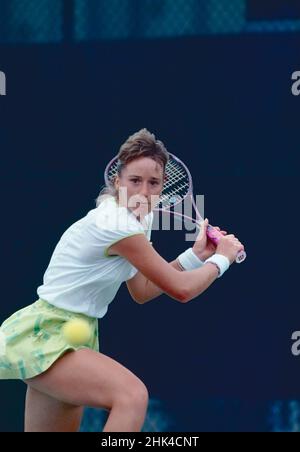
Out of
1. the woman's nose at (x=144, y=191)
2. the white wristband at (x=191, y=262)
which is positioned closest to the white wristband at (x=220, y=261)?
the white wristband at (x=191, y=262)

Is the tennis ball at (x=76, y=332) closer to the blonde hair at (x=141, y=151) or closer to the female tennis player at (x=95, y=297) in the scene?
the female tennis player at (x=95, y=297)

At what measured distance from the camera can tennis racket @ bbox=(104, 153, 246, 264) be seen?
3.18 m

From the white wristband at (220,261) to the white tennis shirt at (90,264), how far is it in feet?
0.68

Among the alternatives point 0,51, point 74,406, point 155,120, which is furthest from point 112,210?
point 0,51

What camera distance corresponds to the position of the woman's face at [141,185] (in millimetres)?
3023

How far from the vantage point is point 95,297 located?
3.02 meters

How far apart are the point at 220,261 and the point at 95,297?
1.15 feet

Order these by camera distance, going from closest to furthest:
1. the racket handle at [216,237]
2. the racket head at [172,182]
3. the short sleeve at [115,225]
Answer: the short sleeve at [115,225], the racket handle at [216,237], the racket head at [172,182]

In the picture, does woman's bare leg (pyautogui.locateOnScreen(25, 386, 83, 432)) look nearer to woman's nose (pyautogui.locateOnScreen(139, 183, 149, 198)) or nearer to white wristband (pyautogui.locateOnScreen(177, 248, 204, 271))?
white wristband (pyautogui.locateOnScreen(177, 248, 204, 271))

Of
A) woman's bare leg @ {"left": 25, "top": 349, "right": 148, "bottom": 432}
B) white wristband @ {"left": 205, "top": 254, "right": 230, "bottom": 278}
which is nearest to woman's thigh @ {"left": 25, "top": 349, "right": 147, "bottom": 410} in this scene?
woman's bare leg @ {"left": 25, "top": 349, "right": 148, "bottom": 432}

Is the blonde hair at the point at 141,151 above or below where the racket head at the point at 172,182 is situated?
above

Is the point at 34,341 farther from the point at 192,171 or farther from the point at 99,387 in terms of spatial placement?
the point at 192,171

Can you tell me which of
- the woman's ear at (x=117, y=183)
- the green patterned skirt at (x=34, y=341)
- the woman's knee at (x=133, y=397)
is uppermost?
the woman's ear at (x=117, y=183)

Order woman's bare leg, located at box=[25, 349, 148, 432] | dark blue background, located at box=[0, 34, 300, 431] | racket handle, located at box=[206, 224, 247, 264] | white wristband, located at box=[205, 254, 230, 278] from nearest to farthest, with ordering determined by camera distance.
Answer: woman's bare leg, located at box=[25, 349, 148, 432], white wristband, located at box=[205, 254, 230, 278], racket handle, located at box=[206, 224, 247, 264], dark blue background, located at box=[0, 34, 300, 431]
